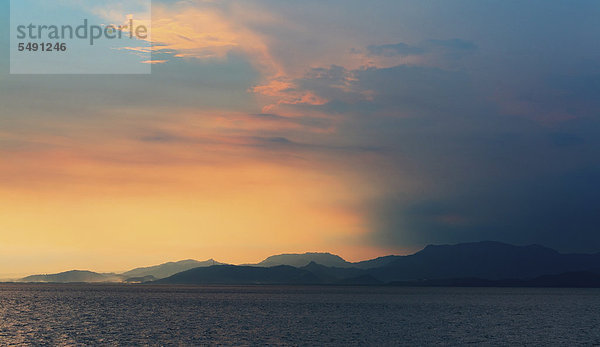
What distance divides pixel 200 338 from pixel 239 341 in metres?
7.68

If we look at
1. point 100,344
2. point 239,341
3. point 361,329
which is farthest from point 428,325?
point 100,344

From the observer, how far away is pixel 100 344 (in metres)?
84.4

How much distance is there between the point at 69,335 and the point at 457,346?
65424mm

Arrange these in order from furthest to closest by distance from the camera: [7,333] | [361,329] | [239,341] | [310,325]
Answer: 1. [310,325]
2. [361,329]
3. [7,333]
4. [239,341]

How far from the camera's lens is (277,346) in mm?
84062

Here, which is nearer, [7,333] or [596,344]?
[596,344]

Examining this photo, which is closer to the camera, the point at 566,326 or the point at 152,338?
the point at 152,338

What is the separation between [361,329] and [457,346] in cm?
3171

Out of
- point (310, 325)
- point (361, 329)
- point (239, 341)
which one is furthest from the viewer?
point (310, 325)

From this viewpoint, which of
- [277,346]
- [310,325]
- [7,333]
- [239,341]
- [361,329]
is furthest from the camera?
[310,325]

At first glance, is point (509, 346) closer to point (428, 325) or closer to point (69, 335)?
point (428, 325)

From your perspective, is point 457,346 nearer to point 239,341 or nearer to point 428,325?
point 239,341

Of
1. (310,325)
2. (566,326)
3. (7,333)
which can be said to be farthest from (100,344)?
(566,326)

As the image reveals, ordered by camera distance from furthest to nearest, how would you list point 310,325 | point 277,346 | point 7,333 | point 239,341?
1. point 310,325
2. point 7,333
3. point 239,341
4. point 277,346
